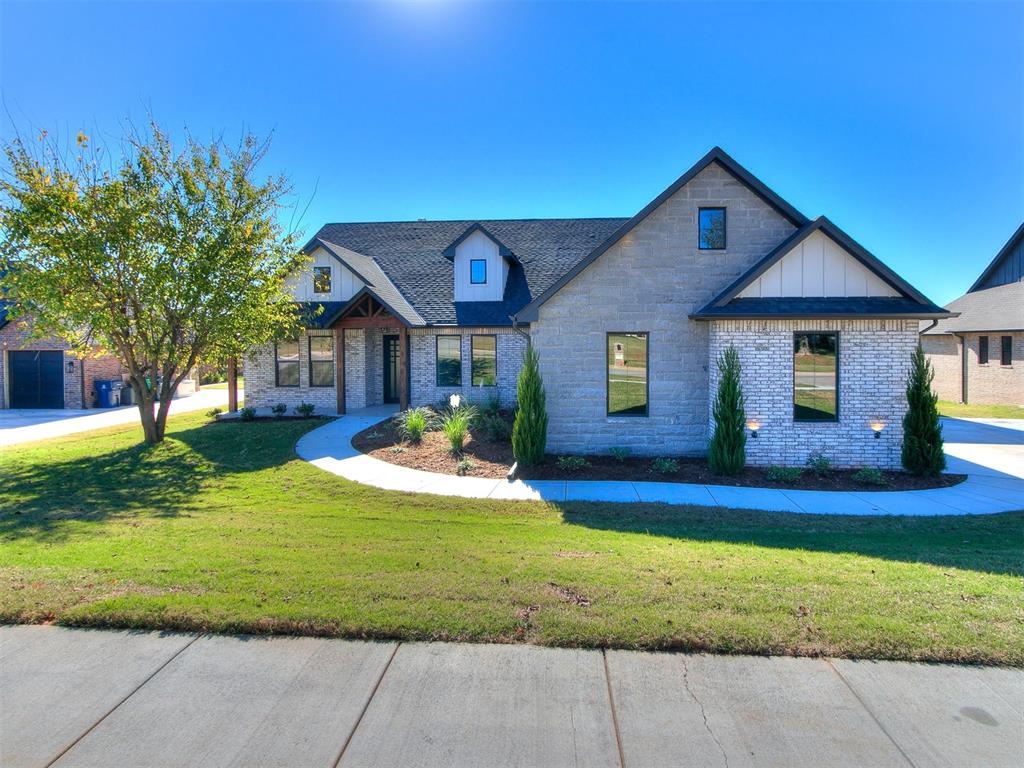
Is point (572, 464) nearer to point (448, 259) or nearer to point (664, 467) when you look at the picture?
point (664, 467)

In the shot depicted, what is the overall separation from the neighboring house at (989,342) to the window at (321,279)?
21.8 metres

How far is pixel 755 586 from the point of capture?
16.0 feet

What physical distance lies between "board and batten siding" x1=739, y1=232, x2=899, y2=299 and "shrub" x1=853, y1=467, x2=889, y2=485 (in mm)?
3479

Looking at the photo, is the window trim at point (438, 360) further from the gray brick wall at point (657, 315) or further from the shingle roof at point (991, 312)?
the shingle roof at point (991, 312)

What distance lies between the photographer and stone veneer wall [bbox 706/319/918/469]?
1074cm

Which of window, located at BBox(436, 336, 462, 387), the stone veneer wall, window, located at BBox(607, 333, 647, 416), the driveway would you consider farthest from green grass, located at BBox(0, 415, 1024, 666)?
window, located at BBox(436, 336, 462, 387)

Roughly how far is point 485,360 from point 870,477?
11.5 metres

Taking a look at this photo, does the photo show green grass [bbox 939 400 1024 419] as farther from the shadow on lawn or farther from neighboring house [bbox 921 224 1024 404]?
the shadow on lawn

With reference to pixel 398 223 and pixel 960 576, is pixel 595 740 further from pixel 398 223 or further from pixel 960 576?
pixel 398 223

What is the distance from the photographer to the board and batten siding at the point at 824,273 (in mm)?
10820

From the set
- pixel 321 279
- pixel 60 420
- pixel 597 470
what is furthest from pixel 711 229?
pixel 60 420

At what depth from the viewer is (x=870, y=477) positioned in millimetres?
10008

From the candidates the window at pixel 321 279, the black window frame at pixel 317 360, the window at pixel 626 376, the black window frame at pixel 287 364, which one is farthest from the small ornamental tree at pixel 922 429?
the black window frame at pixel 287 364

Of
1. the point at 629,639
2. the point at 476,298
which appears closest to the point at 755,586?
the point at 629,639
